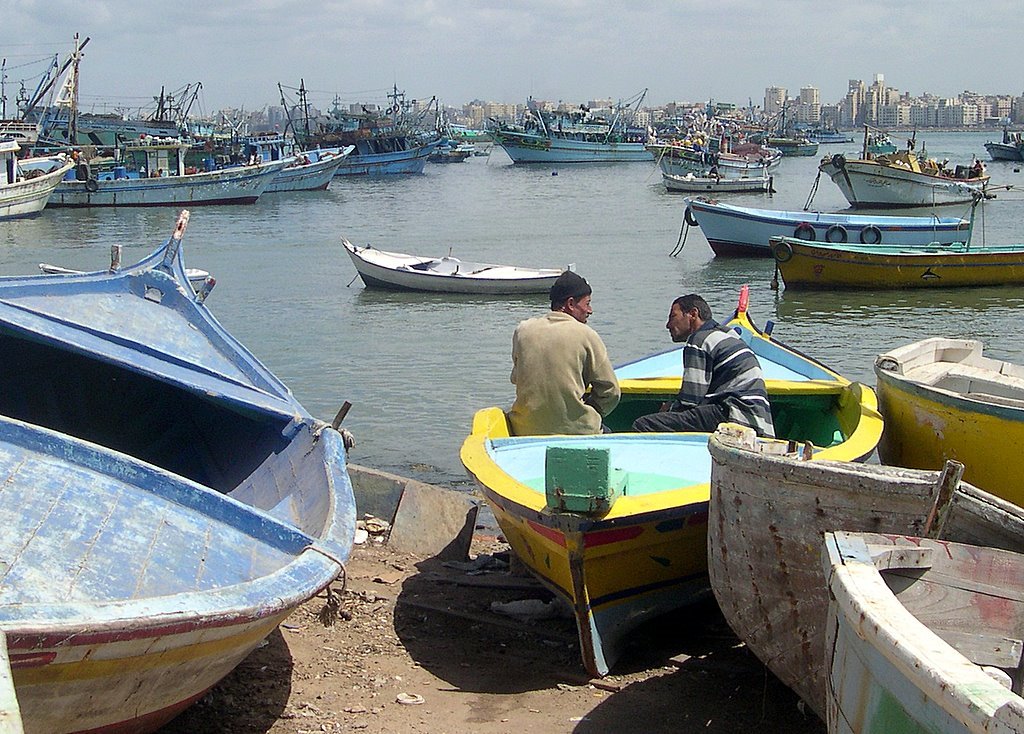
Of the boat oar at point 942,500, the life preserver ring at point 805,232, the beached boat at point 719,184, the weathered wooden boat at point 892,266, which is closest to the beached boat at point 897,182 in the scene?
the beached boat at point 719,184

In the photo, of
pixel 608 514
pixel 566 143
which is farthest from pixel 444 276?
pixel 566 143

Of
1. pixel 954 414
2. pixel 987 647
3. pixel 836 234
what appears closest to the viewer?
pixel 987 647

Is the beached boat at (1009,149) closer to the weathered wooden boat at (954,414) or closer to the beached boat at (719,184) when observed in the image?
the beached boat at (719,184)

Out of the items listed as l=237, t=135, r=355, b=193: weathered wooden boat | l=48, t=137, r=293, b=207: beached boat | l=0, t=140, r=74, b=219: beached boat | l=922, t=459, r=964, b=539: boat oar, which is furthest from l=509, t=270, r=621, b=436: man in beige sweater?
l=237, t=135, r=355, b=193: weathered wooden boat

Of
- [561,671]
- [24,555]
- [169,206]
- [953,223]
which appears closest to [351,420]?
[561,671]

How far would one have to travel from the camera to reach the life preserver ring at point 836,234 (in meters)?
23.8

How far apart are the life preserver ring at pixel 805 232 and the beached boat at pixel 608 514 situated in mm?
17198

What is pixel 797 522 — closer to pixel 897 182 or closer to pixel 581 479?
pixel 581 479

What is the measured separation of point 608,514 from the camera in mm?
5387

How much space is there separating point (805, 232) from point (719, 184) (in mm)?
27752

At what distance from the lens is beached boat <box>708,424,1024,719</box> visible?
15.2ft

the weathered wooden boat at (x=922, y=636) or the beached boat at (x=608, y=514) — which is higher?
the weathered wooden boat at (x=922, y=636)

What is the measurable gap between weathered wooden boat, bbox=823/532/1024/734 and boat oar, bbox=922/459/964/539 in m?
0.36

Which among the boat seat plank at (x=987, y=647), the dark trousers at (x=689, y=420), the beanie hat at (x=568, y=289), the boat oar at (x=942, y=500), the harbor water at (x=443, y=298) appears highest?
the beanie hat at (x=568, y=289)
